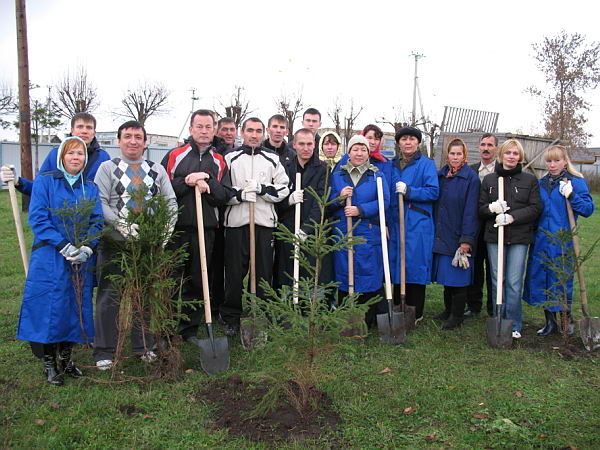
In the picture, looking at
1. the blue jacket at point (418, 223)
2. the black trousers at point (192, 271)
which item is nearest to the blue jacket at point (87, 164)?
the black trousers at point (192, 271)

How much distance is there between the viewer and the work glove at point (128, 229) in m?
4.42

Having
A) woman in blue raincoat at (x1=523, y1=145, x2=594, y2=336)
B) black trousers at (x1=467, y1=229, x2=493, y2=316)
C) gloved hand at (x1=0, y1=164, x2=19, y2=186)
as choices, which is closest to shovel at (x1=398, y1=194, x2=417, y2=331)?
black trousers at (x1=467, y1=229, x2=493, y2=316)

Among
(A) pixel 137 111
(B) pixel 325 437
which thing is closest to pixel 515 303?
(B) pixel 325 437

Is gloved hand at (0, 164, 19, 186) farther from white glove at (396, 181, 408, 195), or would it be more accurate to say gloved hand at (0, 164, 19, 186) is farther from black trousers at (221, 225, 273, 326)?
white glove at (396, 181, 408, 195)

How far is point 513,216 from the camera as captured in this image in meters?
5.67

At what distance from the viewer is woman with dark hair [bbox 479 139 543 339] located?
5.69 m

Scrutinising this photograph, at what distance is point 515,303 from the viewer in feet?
19.1

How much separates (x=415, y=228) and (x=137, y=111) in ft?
116

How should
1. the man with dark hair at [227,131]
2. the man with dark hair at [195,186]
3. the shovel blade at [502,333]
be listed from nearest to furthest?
the man with dark hair at [195,186] < the shovel blade at [502,333] < the man with dark hair at [227,131]

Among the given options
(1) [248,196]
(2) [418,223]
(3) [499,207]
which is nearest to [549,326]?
(3) [499,207]

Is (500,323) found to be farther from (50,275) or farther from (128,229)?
(50,275)

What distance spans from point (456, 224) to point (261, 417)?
334cm

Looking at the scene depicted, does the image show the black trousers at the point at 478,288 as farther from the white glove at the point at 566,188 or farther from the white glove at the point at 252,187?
the white glove at the point at 252,187

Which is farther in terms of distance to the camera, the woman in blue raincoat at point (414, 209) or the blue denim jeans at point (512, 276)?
the woman in blue raincoat at point (414, 209)
